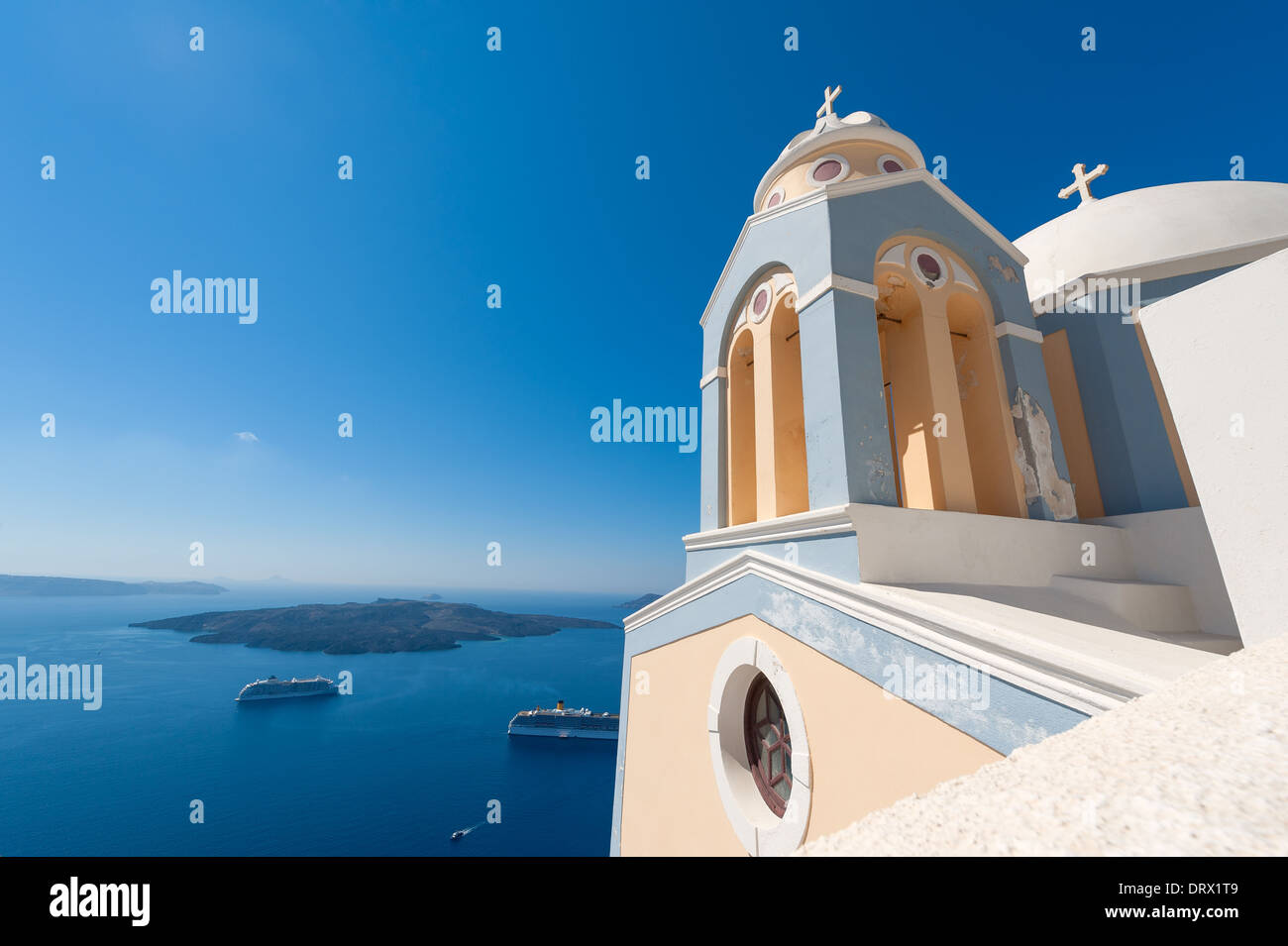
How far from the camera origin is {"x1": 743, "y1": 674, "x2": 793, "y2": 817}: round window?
4.27 metres

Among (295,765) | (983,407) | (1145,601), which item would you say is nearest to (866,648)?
(1145,601)

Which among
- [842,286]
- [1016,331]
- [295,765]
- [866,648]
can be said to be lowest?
[295,765]

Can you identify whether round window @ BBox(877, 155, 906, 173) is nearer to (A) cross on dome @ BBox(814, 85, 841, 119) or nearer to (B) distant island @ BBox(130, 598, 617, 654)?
(A) cross on dome @ BBox(814, 85, 841, 119)

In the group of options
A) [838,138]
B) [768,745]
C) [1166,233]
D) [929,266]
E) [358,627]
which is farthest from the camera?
[358,627]

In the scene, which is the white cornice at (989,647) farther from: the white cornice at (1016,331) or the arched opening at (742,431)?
the white cornice at (1016,331)

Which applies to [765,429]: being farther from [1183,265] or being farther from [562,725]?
[562,725]

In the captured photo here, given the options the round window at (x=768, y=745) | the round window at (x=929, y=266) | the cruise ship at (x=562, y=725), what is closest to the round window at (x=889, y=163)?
the round window at (x=929, y=266)

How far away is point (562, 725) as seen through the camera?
33219mm

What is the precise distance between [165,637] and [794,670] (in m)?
85.3

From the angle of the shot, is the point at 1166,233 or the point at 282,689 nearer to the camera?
the point at 1166,233

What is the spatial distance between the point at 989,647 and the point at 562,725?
3502 cm

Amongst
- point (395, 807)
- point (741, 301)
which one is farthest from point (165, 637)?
point (741, 301)

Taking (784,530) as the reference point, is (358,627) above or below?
below
